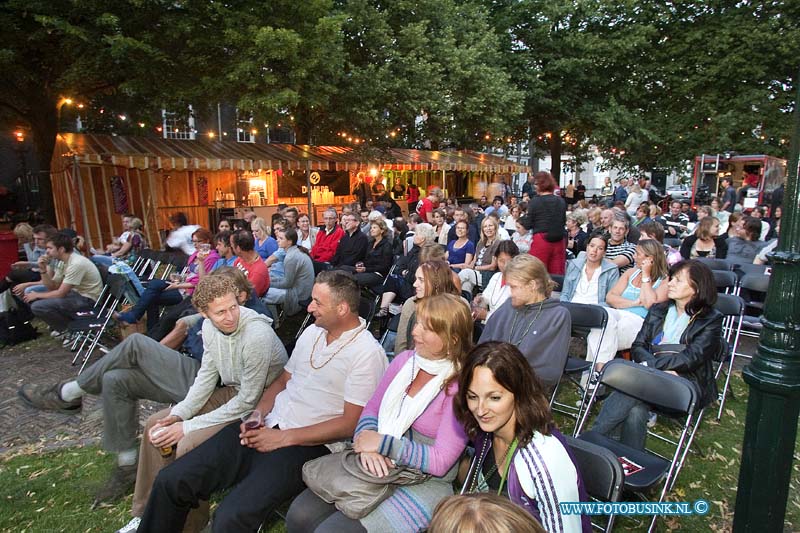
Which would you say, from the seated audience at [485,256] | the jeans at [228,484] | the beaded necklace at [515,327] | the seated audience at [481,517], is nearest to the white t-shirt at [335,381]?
the jeans at [228,484]

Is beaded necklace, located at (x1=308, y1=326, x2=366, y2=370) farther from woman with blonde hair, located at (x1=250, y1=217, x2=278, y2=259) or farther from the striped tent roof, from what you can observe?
the striped tent roof

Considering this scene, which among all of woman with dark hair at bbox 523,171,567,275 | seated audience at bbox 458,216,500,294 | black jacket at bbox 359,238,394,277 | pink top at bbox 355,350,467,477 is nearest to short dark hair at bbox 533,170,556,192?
woman with dark hair at bbox 523,171,567,275

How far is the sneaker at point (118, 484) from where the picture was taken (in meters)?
3.28

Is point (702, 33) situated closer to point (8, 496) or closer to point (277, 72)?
point (277, 72)

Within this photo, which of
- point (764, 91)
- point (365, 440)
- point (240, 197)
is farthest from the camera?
point (764, 91)

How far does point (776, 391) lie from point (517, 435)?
1193 millimetres

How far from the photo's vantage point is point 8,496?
334 centimetres

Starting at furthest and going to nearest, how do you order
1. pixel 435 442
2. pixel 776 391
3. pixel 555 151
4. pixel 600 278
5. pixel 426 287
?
pixel 555 151 → pixel 600 278 → pixel 426 287 → pixel 435 442 → pixel 776 391

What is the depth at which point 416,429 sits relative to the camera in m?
2.52

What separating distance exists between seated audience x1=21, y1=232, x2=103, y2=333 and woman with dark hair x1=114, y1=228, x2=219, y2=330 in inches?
26.3

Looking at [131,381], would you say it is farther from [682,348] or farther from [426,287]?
[682,348]

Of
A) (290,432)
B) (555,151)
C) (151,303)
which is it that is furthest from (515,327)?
(555,151)

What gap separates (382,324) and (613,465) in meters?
4.37

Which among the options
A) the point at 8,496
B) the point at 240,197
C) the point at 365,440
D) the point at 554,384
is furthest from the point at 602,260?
the point at 240,197
